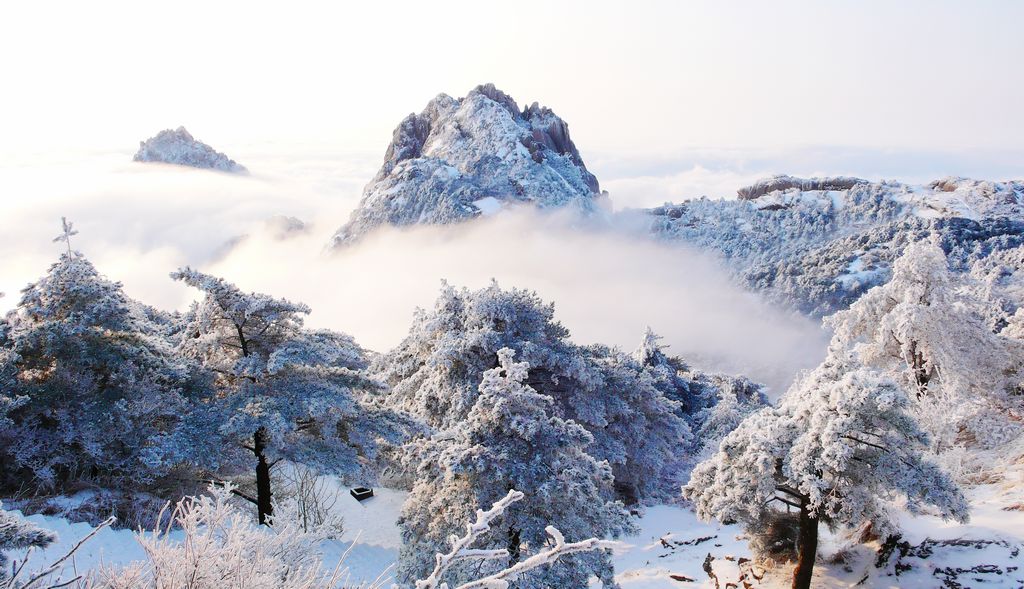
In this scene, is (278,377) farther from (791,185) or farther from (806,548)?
(791,185)

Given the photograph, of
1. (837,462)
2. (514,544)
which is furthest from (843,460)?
(514,544)

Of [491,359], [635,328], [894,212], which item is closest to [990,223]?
[894,212]

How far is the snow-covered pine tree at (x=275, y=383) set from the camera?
10.8m

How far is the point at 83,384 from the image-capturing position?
422 inches

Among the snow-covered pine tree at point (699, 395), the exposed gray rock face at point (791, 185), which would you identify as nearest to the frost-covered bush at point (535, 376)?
the snow-covered pine tree at point (699, 395)

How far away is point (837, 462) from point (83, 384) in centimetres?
1252

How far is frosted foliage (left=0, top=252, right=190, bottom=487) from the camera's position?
1033cm

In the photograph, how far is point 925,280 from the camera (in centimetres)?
1573

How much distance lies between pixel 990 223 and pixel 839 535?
67.3 meters

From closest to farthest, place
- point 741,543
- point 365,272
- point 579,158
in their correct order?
point 741,543 → point 365,272 → point 579,158

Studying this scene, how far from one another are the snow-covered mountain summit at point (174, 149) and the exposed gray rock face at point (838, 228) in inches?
5782

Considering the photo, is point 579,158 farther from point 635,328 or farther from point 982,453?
point 982,453

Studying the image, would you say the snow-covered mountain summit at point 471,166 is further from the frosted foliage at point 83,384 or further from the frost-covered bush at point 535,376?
the frosted foliage at point 83,384

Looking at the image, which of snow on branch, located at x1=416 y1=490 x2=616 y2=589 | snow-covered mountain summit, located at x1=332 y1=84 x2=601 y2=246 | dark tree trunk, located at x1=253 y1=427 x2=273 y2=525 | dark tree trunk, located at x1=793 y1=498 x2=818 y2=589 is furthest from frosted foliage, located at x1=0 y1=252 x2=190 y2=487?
snow-covered mountain summit, located at x1=332 y1=84 x2=601 y2=246
